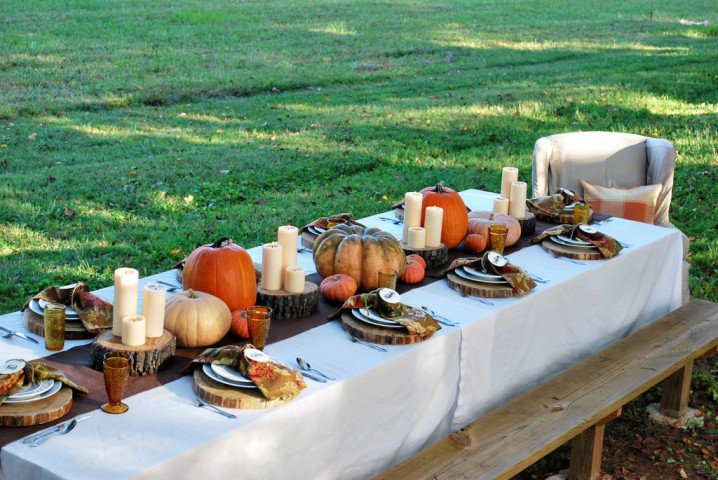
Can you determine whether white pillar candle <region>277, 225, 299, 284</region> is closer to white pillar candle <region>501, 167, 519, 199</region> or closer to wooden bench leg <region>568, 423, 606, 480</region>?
wooden bench leg <region>568, 423, 606, 480</region>

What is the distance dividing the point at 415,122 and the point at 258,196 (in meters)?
3.81

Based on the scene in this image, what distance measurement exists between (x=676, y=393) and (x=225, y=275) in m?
2.74

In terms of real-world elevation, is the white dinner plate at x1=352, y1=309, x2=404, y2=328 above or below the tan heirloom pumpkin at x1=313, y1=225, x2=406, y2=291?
below

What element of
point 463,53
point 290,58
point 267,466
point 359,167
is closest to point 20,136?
point 359,167

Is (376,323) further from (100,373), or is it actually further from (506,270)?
(100,373)

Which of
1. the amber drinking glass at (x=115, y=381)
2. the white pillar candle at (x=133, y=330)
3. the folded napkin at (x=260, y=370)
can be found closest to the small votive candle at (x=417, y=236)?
the folded napkin at (x=260, y=370)

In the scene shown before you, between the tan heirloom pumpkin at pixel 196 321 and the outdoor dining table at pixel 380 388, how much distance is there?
0.75 ft

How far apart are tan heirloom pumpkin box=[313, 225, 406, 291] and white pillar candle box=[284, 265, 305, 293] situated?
31 cm

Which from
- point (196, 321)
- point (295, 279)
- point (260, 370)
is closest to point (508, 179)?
point (295, 279)

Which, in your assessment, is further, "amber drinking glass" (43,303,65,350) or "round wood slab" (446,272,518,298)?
"round wood slab" (446,272,518,298)

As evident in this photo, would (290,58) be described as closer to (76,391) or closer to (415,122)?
(415,122)

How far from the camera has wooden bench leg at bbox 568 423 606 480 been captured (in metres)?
3.99

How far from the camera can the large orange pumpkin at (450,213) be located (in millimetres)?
4340

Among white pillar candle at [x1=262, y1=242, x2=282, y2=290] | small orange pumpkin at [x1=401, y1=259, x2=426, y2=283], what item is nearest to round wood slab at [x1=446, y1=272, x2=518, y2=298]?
small orange pumpkin at [x1=401, y1=259, x2=426, y2=283]
